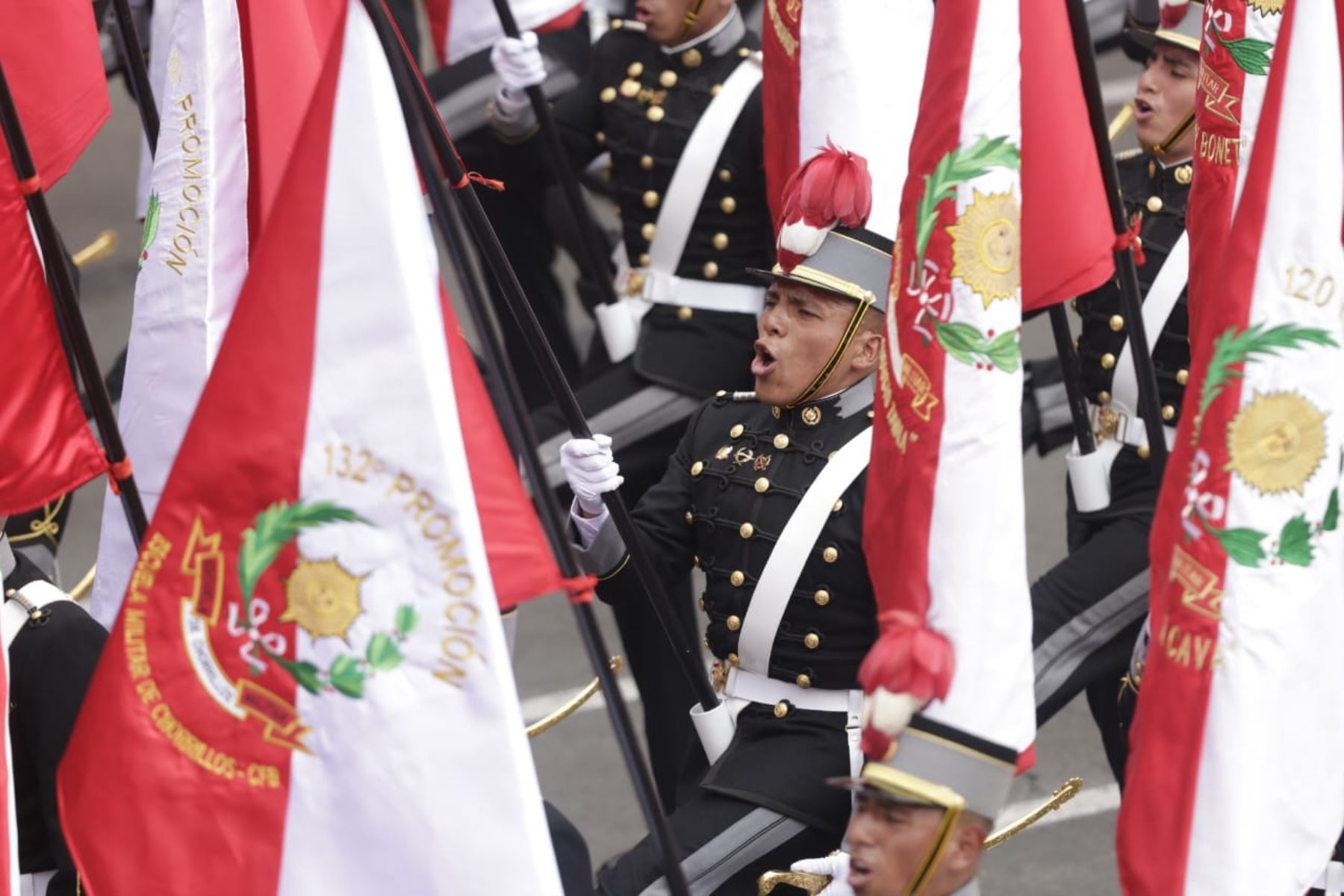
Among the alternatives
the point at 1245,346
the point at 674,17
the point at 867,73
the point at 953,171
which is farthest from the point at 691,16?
the point at 1245,346

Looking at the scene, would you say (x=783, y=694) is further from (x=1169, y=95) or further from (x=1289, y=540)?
(x=1169, y=95)

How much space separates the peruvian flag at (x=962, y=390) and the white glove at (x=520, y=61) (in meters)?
2.47

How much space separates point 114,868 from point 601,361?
9.76ft

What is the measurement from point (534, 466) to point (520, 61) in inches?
116

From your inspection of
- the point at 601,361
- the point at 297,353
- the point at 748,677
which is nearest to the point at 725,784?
the point at 748,677

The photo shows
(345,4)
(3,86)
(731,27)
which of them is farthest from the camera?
(731,27)

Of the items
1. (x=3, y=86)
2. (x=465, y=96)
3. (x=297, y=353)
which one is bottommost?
(x=465, y=96)

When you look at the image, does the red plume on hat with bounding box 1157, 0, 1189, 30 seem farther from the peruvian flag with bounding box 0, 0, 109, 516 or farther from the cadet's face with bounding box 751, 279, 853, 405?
the peruvian flag with bounding box 0, 0, 109, 516

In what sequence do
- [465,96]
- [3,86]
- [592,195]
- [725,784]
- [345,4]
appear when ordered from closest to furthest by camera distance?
[345,4] → [3,86] → [725,784] → [465,96] → [592,195]

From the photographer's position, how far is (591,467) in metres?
4.11

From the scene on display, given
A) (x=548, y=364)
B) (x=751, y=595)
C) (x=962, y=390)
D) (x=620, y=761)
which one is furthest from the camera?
(x=620, y=761)

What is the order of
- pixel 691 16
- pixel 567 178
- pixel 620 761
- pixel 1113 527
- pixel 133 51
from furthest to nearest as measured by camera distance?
pixel 620 761, pixel 567 178, pixel 691 16, pixel 1113 527, pixel 133 51

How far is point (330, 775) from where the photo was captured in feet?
10.3

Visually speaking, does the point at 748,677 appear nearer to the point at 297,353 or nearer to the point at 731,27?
the point at 297,353
